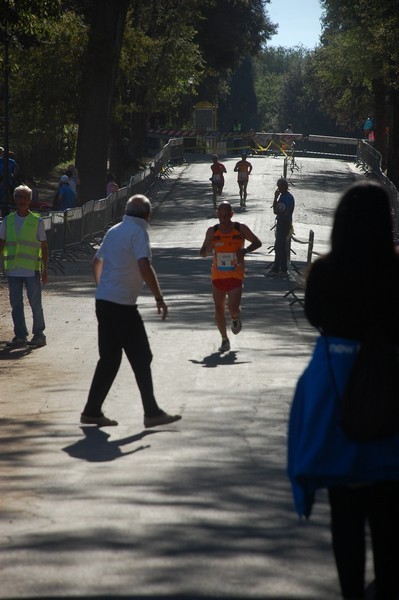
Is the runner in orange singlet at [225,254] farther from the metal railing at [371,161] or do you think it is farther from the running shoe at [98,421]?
the metal railing at [371,161]

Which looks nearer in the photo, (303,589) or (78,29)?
(303,589)

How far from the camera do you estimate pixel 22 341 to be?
1645 cm

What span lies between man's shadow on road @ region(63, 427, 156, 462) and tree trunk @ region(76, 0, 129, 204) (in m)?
30.0

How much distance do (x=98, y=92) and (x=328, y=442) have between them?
36049 mm

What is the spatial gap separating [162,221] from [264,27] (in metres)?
33.0

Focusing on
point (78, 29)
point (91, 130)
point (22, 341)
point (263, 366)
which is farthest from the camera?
point (78, 29)

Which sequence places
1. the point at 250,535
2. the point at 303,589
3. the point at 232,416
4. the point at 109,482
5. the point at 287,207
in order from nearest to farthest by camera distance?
the point at 303,589
the point at 250,535
the point at 109,482
the point at 232,416
the point at 287,207

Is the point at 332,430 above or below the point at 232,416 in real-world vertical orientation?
above

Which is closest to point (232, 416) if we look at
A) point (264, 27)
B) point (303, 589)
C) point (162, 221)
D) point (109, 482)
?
point (109, 482)

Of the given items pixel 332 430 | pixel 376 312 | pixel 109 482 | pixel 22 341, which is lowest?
pixel 22 341

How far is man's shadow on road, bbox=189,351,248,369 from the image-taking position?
1484 centimetres

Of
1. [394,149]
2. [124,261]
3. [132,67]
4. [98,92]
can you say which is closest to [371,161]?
[394,149]

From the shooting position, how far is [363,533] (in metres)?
4.81

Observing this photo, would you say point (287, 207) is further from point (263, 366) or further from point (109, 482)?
point (109, 482)
